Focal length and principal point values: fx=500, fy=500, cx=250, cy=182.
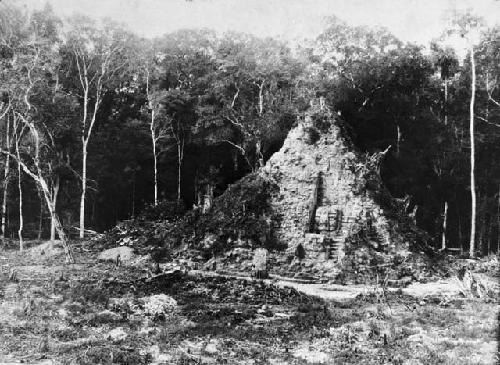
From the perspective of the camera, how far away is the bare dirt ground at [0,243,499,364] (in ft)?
30.4

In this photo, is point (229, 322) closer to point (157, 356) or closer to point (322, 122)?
point (157, 356)

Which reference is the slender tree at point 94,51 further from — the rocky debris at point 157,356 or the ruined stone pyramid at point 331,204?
the rocky debris at point 157,356

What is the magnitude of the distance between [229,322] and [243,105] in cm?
2173

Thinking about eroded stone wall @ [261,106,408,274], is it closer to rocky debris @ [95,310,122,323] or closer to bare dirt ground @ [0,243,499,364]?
bare dirt ground @ [0,243,499,364]

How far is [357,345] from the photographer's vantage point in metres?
10.1

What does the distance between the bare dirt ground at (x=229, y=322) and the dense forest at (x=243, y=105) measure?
12757mm

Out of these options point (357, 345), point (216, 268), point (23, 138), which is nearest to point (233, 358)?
point (357, 345)

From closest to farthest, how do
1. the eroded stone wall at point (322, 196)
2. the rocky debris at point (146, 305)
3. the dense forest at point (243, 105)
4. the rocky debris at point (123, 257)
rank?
the rocky debris at point (146, 305)
the eroded stone wall at point (322, 196)
the rocky debris at point (123, 257)
the dense forest at point (243, 105)

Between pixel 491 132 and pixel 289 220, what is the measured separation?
19.4 metres

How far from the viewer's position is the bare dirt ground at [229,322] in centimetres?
927

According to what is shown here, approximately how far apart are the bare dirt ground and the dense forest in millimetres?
12757

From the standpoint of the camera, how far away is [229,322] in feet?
38.1

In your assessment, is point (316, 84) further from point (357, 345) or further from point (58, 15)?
point (357, 345)

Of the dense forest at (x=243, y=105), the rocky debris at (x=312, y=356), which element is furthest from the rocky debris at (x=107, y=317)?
the dense forest at (x=243, y=105)
